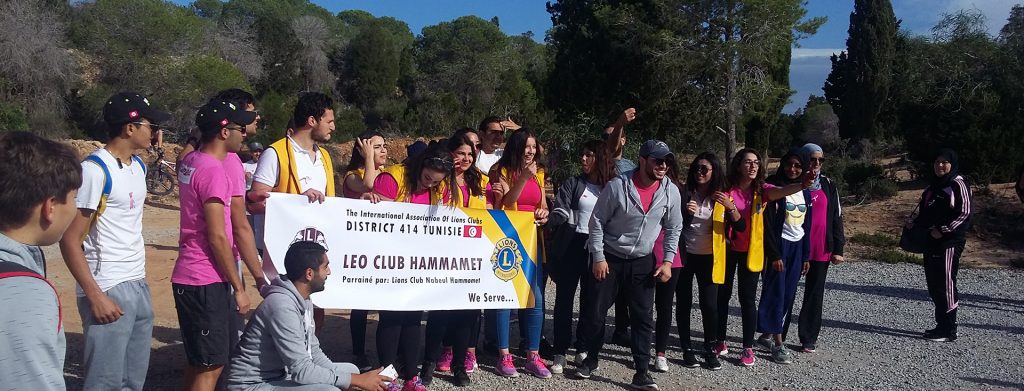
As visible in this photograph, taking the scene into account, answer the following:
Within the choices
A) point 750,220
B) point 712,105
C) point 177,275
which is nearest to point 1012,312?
point 750,220

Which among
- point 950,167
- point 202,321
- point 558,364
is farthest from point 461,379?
point 950,167

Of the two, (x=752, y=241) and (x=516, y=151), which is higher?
(x=516, y=151)

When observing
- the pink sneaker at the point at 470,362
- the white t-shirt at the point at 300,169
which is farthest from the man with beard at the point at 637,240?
the white t-shirt at the point at 300,169

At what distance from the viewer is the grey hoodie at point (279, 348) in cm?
378

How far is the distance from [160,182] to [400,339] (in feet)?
57.9

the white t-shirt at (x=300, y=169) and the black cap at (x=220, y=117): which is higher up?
the black cap at (x=220, y=117)

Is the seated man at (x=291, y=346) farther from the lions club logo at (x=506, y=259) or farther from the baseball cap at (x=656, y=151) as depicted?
the baseball cap at (x=656, y=151)

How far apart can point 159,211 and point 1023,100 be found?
21681mm

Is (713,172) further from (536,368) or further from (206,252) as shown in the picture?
(206,252)

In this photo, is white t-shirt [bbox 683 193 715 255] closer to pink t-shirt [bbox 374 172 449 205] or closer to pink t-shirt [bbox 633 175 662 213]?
pink t-shirt [bbox 633 175 662 213]

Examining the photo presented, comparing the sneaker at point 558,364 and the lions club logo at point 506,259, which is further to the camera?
the sneaker at point 558,364

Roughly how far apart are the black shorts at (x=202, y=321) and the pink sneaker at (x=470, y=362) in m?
2.19

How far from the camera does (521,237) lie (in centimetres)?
584

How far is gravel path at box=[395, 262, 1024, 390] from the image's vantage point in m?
5.92
